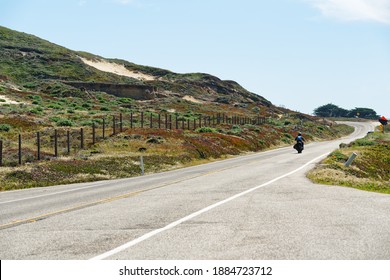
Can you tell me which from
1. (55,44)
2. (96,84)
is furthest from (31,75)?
(55,44)

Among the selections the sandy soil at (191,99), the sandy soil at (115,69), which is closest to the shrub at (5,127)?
the sandy soil at (191,99)

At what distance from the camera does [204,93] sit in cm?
13388

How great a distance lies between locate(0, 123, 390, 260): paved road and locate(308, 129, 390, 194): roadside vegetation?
3.86 meters

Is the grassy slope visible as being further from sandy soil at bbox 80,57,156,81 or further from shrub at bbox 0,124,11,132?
sandy soil at bbox 80,57,156,81

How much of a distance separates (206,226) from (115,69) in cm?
13318

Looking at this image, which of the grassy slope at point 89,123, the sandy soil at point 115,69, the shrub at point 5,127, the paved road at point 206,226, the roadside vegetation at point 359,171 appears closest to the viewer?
the paved road at point 206,226

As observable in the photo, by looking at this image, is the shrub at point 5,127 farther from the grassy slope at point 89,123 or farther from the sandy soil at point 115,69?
the sandy soil at point 115,69

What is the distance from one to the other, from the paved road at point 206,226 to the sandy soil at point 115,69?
401 feet

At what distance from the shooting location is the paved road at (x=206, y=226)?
779 centimetres

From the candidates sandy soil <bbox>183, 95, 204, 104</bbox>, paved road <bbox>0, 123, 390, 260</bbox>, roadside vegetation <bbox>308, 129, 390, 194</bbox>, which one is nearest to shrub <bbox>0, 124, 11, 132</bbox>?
roadside vegetation <bbox>308, 129, 390, 194</bbox>

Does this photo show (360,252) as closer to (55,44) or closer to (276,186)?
(276,186)

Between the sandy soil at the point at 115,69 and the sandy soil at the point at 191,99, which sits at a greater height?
the sandy soil at the point at 115,69

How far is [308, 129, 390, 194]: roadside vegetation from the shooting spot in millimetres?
19256
